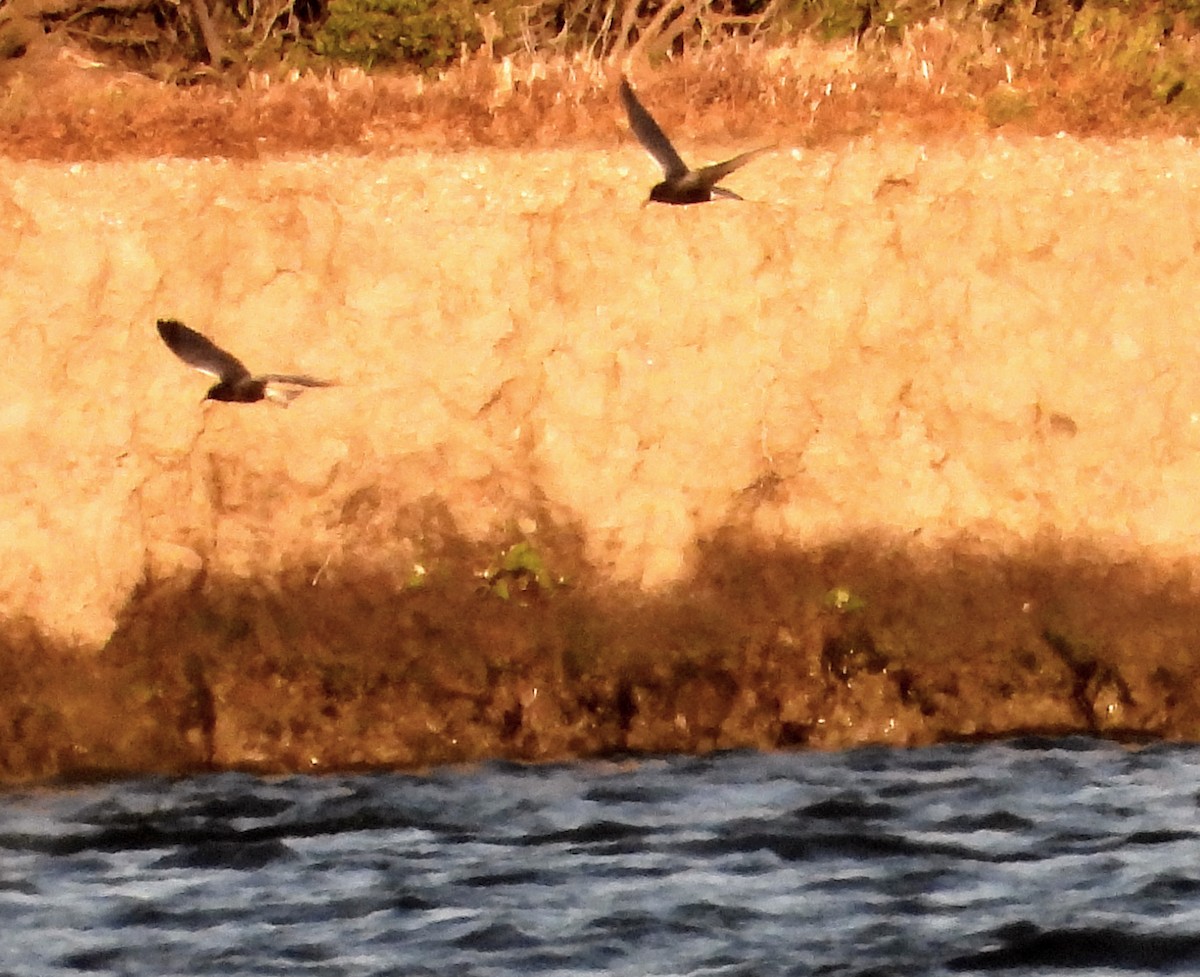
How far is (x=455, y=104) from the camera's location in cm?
1275

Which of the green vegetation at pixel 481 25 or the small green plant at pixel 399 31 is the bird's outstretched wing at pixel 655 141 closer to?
the green vegetation at pixel 481 25

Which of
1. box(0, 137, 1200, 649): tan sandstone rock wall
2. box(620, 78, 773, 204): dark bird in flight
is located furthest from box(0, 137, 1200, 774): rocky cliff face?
box(620, 78, 773, 204): dark bird in flight

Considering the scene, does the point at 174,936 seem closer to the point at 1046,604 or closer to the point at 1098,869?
the point at 1098,869

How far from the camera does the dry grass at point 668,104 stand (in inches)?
485

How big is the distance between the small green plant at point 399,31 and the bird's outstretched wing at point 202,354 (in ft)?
18.7

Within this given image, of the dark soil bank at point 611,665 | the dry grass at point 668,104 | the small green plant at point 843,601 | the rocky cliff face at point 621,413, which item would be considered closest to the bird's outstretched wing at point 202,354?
the rocky cliff face at point 621,413

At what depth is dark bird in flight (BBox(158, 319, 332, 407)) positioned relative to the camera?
1091 centimetres

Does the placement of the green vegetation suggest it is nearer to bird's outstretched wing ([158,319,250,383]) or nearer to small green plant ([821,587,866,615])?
small green plant ([821,587,866,615])

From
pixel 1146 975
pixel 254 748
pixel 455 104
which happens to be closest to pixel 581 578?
pixel 254 748

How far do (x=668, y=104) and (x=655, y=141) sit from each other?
1.59 m

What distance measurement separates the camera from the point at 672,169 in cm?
1123

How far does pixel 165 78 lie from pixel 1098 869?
9.12 meters

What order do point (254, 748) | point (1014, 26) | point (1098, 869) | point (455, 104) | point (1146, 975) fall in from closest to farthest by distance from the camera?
point (1146, 975) < point (1098, 869) < point (254, 748) < point (455, 104) < point (1014, 26)

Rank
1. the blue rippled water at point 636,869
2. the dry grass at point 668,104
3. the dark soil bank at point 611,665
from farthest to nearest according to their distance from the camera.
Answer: the dry grass at point 668,104 < the dark soil bank at point 611,665 < the blue rippled water at point 636,869
